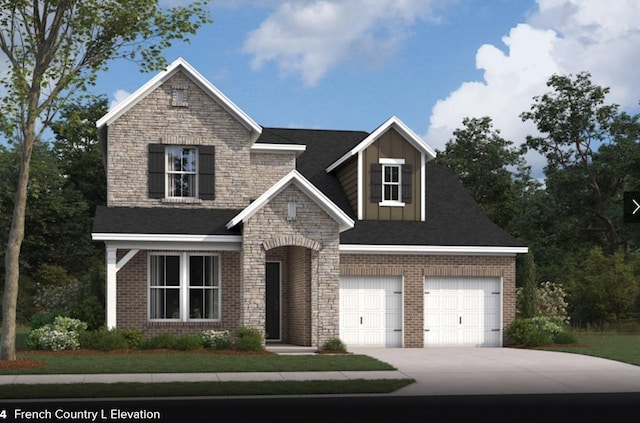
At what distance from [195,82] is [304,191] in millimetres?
5892

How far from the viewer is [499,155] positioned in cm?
5197

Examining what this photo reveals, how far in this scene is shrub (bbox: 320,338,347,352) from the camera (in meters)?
26.6

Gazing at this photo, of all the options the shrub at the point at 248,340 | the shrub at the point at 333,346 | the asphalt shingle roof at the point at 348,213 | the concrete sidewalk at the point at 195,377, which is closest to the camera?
the concrete sidewalk at the point at 195,377

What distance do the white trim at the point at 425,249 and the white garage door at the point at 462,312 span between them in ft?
3.28

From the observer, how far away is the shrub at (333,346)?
1048 inches

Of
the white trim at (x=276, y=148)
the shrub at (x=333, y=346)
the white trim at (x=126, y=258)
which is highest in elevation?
the white trim at (x=276, y=148)

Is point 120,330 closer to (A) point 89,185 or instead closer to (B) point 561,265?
(B) point 561,265

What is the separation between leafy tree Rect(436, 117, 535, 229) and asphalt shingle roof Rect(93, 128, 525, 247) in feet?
57.5

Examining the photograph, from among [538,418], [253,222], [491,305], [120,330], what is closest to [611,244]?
[491,305]

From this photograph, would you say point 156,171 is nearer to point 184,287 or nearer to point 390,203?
point 184,287

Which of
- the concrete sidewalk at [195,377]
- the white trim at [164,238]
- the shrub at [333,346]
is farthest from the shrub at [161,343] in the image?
the concrete sidewalk at [195,377]

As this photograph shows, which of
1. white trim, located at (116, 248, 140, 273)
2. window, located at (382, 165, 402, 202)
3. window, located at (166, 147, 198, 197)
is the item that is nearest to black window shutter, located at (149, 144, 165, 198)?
window, located at (166, 147, 198, 197)

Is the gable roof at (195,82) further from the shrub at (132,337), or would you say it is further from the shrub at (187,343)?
the shrub at (187,343)

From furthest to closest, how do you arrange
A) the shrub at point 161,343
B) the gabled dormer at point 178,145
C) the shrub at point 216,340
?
1. the gabled dormer at point 178,145
2. the shrub at point 216,340
3. the shrub at point 161,343
